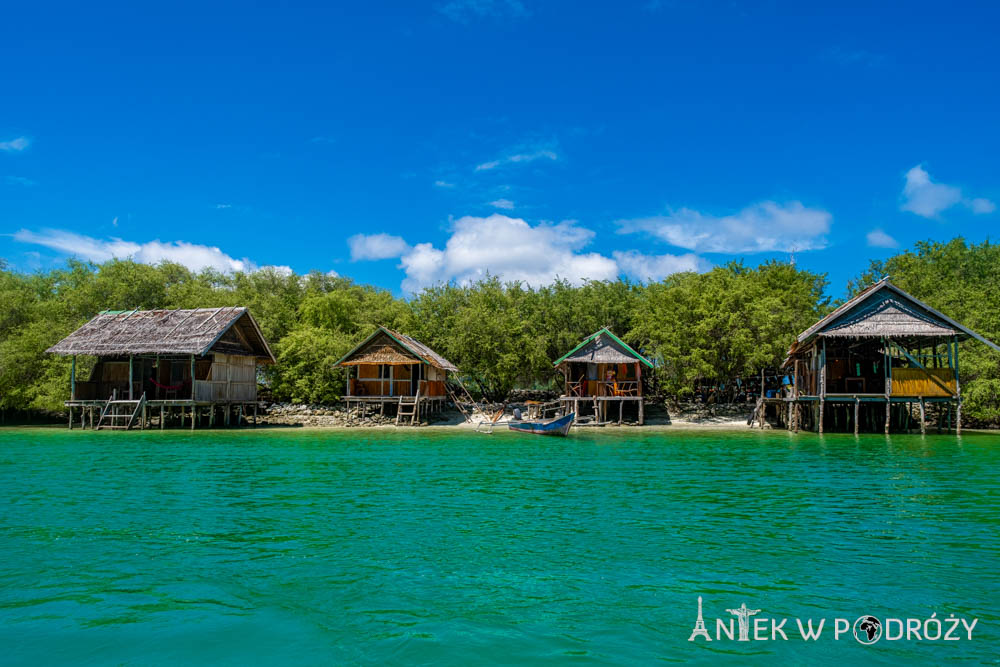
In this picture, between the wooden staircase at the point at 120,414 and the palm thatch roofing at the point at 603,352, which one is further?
the palm thatch roofing at the point at 603,352

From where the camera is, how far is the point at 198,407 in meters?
37.4

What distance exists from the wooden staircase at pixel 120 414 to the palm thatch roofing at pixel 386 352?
34.8 ft

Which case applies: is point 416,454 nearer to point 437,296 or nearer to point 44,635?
point 44,635

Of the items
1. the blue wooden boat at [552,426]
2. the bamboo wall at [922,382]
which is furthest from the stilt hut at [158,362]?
the bamboo wall at [922,382]

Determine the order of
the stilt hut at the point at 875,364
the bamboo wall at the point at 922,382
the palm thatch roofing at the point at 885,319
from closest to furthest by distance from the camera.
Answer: the palm thatch roofing at the point at 885,319
the stilt hut at the point at 875,364
the bamboo wall at the point at 922,382

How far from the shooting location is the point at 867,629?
6.56 metres

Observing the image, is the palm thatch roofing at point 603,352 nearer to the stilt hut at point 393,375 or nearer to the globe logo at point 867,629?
the stilt hut at point 393,375

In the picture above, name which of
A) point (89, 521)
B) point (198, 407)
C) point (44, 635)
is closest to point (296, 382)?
point (198, 407)

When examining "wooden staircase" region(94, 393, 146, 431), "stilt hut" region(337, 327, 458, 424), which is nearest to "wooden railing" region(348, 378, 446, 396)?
"stilt hut" region(337, 327, 458, 424)

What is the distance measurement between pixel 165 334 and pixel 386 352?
37.8 feet

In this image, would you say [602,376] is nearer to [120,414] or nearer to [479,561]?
[120,414]

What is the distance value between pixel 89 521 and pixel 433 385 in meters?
29.6


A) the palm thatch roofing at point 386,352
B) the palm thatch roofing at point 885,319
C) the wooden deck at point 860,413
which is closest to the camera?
the palm thatch roofing at point 885,319

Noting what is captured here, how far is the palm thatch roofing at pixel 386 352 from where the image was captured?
37.6 meters
